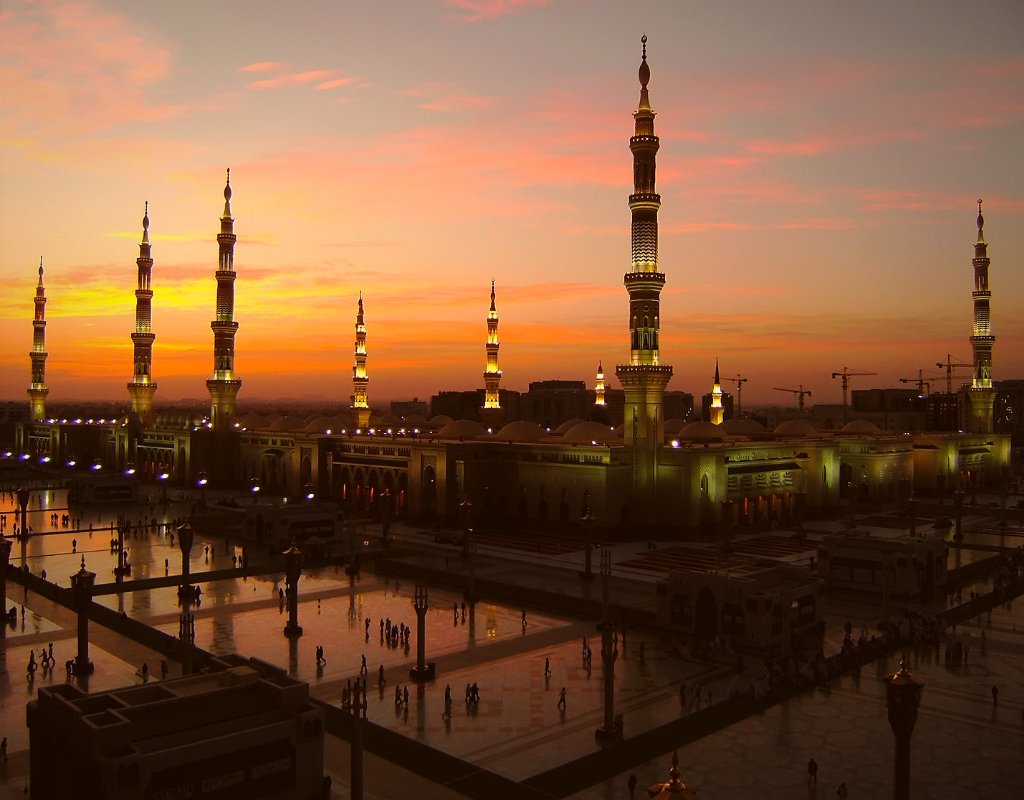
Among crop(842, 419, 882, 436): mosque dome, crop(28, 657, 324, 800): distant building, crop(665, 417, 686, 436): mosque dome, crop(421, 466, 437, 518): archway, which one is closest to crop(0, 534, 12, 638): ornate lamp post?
crop(28, 657, 324, 800): distant building

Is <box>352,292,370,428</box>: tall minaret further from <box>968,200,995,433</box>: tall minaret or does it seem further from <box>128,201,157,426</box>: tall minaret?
<box>968,200,995,433</box>: tall minaret

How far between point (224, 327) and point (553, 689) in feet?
177

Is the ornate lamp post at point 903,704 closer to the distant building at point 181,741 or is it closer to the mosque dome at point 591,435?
the distant building at point 181,741

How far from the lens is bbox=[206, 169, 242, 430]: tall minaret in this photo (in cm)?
7112

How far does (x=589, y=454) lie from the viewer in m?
48.4

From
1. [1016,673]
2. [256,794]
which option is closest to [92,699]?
[256,794]

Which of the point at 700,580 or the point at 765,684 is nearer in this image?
the point at 765,684

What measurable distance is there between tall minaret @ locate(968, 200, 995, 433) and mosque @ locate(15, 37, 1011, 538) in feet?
0.37

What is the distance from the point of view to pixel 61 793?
16.0 metres

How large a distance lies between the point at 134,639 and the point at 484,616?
1120 centimetres

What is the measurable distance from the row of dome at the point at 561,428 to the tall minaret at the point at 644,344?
3468mm

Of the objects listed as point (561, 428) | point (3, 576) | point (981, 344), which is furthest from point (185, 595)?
point (981, 344)

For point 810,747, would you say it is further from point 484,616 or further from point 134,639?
point 134,639

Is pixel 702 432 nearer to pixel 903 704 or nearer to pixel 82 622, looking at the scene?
pixel 82 622
